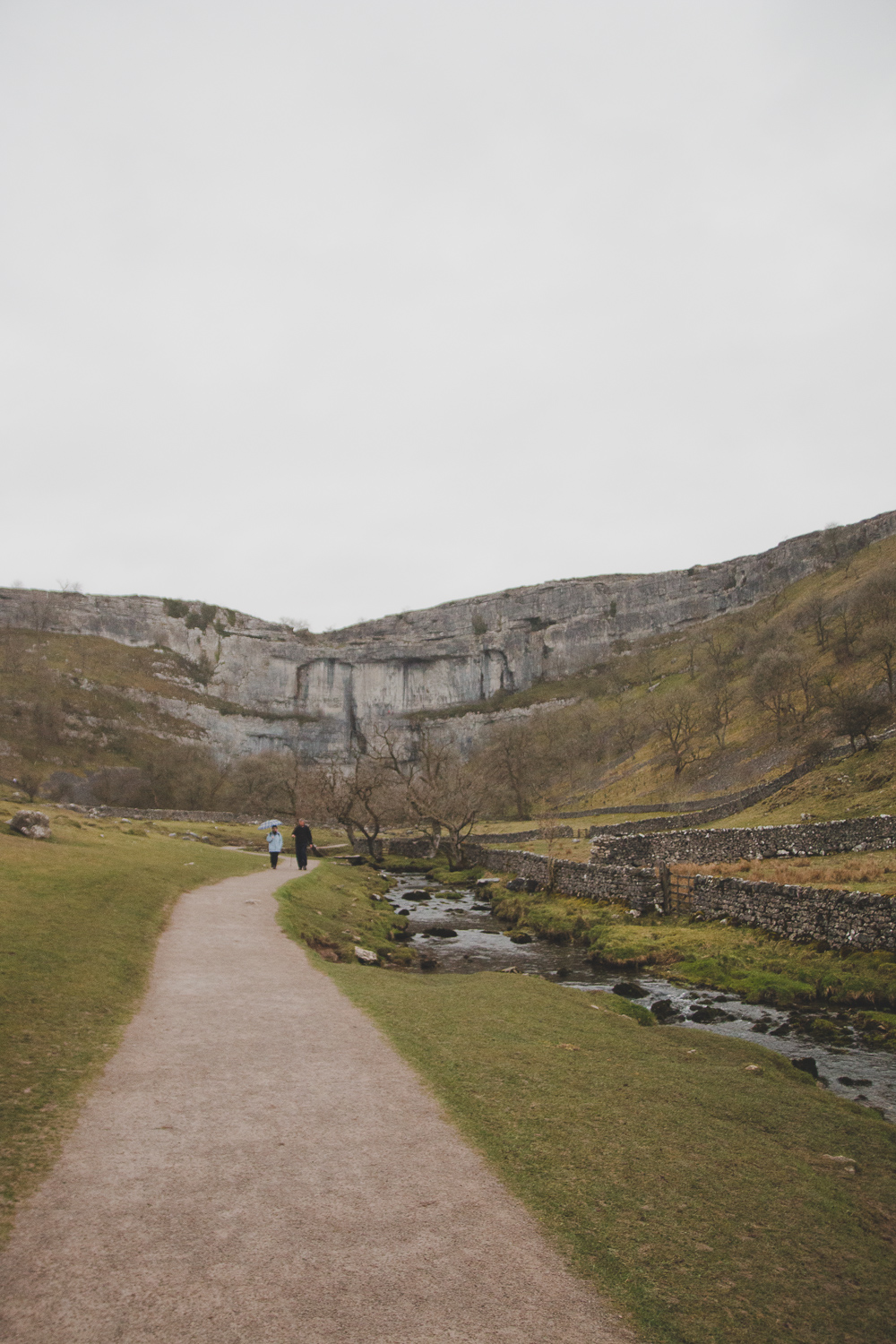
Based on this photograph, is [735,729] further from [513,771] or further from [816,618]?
[513,771]

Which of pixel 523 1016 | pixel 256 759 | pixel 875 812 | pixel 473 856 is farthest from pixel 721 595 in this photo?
pixel 523 1016

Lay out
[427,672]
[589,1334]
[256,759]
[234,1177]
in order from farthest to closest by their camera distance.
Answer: [427,672]
[256,759]
[234,1177]
[589,1334]

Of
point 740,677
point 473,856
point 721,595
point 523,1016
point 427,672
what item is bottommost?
point 473,856

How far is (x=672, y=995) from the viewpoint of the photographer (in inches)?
637

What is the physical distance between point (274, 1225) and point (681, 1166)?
3.65 metres

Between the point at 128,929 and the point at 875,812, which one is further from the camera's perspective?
the point at 875,812

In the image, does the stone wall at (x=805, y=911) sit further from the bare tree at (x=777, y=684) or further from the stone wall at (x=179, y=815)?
the stone wall at (x=179, y=815)

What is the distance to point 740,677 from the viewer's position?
82000mm

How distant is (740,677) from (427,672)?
9617 cm

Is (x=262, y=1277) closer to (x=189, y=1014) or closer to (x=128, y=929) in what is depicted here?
(x=189, y=1014)

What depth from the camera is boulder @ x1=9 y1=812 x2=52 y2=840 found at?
22.0m

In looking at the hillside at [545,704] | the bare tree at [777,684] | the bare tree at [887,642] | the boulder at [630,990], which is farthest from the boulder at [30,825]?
the bare tree at [777,684]

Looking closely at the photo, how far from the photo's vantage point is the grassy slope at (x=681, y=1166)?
4480mm

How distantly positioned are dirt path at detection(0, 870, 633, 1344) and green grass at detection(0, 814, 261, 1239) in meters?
0.32
